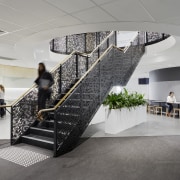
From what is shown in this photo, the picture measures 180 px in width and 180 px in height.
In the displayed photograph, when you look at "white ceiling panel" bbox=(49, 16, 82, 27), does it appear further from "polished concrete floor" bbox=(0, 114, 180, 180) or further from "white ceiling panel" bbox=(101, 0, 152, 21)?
"polished concrete floor" bbox=(0, 114, 180, 180)

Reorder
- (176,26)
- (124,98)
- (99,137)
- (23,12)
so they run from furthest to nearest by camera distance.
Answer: (124,98) → (99,137) → (176,26) → (23,12)

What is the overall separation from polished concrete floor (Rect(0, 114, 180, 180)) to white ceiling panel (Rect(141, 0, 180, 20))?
277 centimetres

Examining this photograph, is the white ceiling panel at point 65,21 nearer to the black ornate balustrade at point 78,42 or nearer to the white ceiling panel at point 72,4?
the white ceiling panel at point 72,4

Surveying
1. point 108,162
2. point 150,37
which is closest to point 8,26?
point 108,162

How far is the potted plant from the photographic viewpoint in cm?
599

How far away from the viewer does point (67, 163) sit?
354 cm

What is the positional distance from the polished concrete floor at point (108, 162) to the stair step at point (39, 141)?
142mm

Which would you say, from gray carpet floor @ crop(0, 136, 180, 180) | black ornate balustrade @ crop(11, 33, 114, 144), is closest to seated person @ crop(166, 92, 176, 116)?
black ornate balustrade @ crop(11, 33, 114, 144)

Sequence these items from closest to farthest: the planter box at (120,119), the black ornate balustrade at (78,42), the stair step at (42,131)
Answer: the stair step at (42,131), the planter box at (120,119), the black ornate balustrade at (78,42)

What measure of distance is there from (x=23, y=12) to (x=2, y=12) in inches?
15.2

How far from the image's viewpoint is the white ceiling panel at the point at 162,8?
2846 mm

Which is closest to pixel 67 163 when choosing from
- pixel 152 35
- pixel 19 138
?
pixel 19 138

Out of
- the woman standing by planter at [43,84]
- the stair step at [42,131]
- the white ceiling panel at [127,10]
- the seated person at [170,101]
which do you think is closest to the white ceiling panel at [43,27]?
the woman standing by planter at [43,84]

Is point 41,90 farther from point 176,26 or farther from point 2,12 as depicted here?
point 176,26
